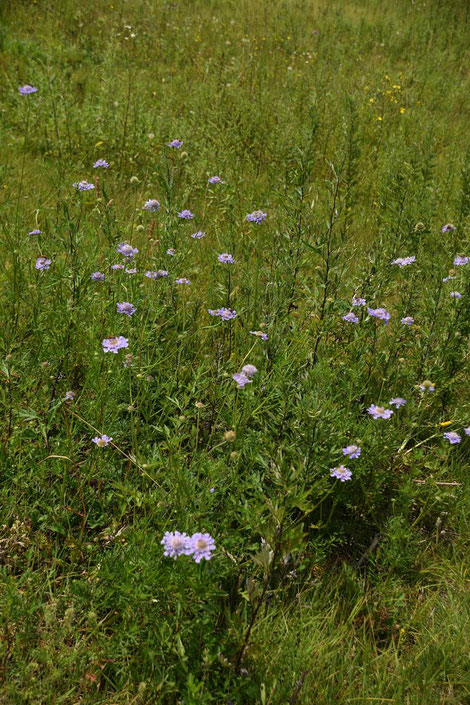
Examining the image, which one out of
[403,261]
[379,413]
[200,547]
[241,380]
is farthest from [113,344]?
[403,261]

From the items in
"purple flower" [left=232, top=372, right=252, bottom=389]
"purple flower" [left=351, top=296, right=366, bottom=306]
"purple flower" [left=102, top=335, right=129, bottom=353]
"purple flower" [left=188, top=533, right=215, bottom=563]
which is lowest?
"purple flower" [left=351, top=296, right=366, bottom=306]

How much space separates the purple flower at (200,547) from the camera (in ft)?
4.85

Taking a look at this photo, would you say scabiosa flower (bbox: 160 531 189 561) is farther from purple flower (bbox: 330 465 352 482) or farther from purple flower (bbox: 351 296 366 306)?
purple flower (bbox: 351 296 366 306)

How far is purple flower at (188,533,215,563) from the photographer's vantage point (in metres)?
1.48

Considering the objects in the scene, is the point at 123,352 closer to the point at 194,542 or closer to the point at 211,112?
the point at 194,542

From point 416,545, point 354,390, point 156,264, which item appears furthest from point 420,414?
point 156,264

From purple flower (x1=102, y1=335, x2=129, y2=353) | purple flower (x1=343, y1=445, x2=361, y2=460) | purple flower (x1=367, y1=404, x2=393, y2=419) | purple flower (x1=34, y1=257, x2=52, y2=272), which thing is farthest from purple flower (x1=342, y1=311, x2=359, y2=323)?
purple flower (x1=34, y1=257, x2=52, y2=272)

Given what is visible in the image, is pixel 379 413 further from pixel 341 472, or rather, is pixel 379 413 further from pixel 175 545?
pixel 175 545

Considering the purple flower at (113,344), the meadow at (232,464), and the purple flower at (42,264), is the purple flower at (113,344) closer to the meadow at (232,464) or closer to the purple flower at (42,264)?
the meadow at (232,464)

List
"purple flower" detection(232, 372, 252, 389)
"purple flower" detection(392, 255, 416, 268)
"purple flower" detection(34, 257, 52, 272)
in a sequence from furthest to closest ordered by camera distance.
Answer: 1. "purple flower" detection(392, 255, 416, 268)
2. "purple flower" detection(34, 257, 52, 272)
3. "purple flower" detection(232, 372, 252, 389)

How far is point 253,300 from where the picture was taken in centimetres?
282

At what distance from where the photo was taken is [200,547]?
1500 mm

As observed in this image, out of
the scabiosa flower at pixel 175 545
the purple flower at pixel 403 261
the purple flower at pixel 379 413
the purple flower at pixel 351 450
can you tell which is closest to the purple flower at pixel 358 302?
the purple flower at pixel 403 261

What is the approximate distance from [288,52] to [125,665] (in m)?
8.31
